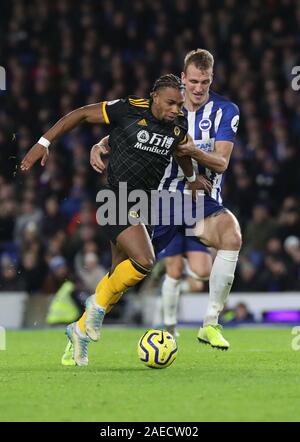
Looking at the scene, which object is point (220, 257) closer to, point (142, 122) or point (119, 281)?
point (119, 281)

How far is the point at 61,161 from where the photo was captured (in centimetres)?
1703

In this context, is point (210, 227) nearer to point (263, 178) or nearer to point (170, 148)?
point (170, 148)

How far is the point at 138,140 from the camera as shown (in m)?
7.83

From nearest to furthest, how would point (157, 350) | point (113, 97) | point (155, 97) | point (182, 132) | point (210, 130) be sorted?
point (157, 350) < point (155, 97) < point (182, 132) < point (210, 130) < point (113, 97)

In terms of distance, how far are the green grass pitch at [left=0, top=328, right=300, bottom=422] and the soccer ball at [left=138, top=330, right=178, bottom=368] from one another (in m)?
0.08

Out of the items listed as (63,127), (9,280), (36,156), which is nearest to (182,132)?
(63,127)

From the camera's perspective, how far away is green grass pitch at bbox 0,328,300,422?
540 centimetres

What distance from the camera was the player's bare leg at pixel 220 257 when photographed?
846cm

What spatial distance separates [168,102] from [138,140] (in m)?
0.38

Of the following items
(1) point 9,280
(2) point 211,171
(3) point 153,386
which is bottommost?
(3) point 153,386

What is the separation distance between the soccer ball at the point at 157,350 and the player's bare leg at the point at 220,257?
2.91 feet

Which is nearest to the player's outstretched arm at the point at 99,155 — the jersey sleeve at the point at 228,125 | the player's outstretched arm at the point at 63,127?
the player's outstretched arm at the point at 63,127
